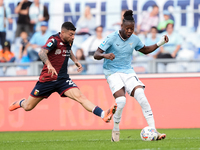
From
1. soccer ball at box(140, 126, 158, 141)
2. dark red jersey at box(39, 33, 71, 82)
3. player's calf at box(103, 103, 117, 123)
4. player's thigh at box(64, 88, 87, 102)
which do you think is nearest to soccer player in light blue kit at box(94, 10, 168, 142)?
soccer ball at box(140, 126, 158, 141)

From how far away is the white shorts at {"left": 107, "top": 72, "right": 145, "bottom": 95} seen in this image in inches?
262

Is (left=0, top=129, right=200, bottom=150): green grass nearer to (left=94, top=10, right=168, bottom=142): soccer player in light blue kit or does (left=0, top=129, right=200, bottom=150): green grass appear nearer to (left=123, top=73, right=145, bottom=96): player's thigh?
(left=94, top=10, right=168, bottom=142): soccer player in light blue kit

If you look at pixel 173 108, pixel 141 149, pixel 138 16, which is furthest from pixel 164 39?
pixel 138 16

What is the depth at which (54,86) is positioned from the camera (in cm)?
724

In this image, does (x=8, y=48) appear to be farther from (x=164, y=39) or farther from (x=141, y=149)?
(x=141, y=149)

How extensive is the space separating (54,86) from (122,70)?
1353mm

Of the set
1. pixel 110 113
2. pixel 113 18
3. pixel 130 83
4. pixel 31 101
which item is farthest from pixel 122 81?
pixel 113 18

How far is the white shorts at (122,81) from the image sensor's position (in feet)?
21.8

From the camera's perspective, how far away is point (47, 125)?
1127 cm

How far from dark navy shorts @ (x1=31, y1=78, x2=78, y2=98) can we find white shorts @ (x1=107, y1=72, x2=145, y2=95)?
85cm

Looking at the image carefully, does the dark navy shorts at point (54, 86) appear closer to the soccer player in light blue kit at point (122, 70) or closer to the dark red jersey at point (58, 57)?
the dark red jersey at point (58, 57)

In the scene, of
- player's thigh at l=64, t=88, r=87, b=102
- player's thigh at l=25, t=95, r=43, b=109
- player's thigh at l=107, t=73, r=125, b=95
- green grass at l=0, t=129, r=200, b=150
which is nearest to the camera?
green grass at l=0, t=129, r=200, b=150

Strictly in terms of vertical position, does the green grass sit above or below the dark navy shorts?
below

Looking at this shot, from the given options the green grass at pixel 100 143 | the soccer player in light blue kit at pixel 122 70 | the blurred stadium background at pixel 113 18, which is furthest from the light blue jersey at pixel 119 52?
the blurred stadium background at pixel 113 18
